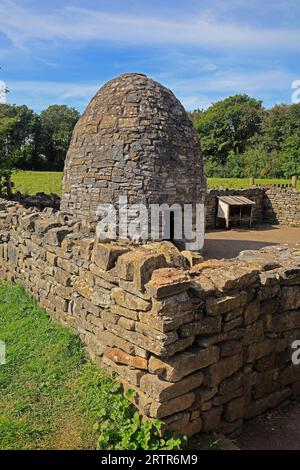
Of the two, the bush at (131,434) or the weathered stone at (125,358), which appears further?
the weathered stone at (125,358)

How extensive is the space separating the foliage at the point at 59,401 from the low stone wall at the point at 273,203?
16994 millimetres

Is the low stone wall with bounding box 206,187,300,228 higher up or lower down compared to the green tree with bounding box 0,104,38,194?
lower down

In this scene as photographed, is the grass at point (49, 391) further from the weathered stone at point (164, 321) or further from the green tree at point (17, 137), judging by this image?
the green tree at point (17, 137)

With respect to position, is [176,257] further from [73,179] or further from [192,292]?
[73,179]

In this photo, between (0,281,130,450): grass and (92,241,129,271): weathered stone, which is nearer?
(0,281,130,450): grass

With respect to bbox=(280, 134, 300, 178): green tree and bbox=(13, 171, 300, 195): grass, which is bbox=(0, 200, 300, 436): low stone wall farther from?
bbox=(280, 134, 300, 178): green tree

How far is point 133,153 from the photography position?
30.1 feet

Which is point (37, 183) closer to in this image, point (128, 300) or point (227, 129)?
point (128, 300)

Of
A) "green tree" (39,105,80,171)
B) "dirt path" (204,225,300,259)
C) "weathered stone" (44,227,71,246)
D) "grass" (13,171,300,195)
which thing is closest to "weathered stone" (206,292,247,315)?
"weathered stone" (44,227,71,246)

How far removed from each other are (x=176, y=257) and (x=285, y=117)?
4304 centimetres

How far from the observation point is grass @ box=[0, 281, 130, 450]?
351 cm

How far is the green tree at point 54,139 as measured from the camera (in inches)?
1660

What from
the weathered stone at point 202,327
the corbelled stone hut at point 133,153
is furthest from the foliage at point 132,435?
the corbelled stone hut at point 133,153

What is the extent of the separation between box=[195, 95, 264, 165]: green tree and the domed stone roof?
3453cm
